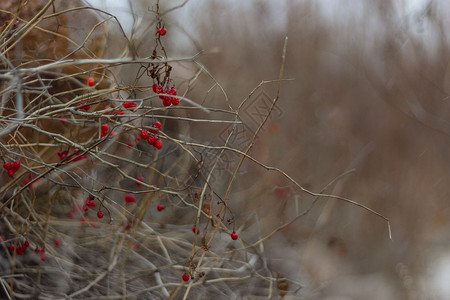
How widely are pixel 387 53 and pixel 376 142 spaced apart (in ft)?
3.03

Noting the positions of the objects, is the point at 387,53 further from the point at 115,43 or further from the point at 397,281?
the point at 115,43

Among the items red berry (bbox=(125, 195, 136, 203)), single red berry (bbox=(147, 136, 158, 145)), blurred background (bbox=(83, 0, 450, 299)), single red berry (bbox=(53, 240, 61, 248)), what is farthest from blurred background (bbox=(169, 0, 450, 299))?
single red berry (bbox=(147, 136, 158, 145))

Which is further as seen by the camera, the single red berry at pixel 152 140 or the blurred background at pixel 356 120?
the blurred background at pixel 356 120

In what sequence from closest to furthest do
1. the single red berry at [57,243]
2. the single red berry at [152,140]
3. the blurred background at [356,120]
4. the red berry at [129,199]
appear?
the single red berry at [152,140], the single red berry at [57,243], the red berry at [129,199], the blurred background at [356,120]

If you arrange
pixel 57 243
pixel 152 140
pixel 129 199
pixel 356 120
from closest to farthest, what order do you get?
pixel 152 140
pixel 57 243
pixel 129 199
pixel 356 120

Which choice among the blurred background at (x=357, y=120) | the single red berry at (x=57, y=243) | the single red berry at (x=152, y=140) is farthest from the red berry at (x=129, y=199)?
the blurred background at (x=357, y=120)

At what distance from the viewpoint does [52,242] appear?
156 centimetres

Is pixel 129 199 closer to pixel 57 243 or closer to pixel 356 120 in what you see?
pixel 57 243

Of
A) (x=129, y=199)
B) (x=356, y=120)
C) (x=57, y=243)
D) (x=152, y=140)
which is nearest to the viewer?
(x=152, y=140)

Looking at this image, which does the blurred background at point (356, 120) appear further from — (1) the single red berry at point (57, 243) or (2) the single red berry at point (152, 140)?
(2) the single red berry at point (152, 140)

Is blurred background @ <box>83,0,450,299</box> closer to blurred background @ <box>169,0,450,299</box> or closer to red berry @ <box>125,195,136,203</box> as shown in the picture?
blurred background @ <box>169,0,450,299</box>

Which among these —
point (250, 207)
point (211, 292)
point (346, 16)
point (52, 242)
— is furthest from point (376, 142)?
point (52, 242)

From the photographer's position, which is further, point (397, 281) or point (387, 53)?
point (387, 53)

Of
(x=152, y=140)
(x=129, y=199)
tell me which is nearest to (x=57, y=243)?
(x=129, y=199)
